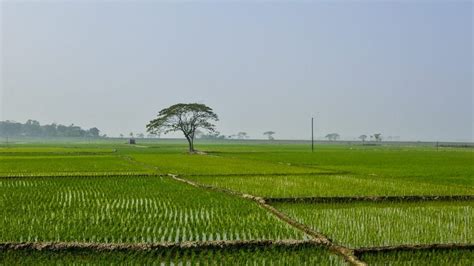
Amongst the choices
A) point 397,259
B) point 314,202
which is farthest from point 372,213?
point 397,259

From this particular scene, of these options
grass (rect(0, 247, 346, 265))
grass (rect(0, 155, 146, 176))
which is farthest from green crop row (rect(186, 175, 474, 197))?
grass (rect(0, 247, 346, 265))

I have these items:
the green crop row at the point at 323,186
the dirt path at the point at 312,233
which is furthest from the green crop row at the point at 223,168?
the dirt path at the point at 312,233

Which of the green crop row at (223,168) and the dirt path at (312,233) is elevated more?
the green crop row at (223,168)

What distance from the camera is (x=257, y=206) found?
38.1ft

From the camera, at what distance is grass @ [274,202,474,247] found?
8090 millimetres

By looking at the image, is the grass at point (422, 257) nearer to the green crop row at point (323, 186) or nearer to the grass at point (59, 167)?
the green crop row at point (323, 186)

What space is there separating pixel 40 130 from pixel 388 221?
15549cm

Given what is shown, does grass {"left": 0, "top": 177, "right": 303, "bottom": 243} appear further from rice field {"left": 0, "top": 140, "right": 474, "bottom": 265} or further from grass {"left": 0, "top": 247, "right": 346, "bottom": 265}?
grass {"left": 0, "top": 247, "right": 346, "bottom": 265}

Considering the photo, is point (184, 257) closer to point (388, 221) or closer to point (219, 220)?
point (219, 220)

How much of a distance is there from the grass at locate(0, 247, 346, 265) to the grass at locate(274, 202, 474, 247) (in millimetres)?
951

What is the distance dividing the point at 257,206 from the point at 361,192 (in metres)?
3.85

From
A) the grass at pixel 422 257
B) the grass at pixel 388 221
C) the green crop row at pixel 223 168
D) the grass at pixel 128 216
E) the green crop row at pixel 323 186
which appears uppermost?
the green crop row at pixel 223 168

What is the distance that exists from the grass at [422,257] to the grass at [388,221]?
516 millimetres

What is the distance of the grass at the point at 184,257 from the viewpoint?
260 inches
